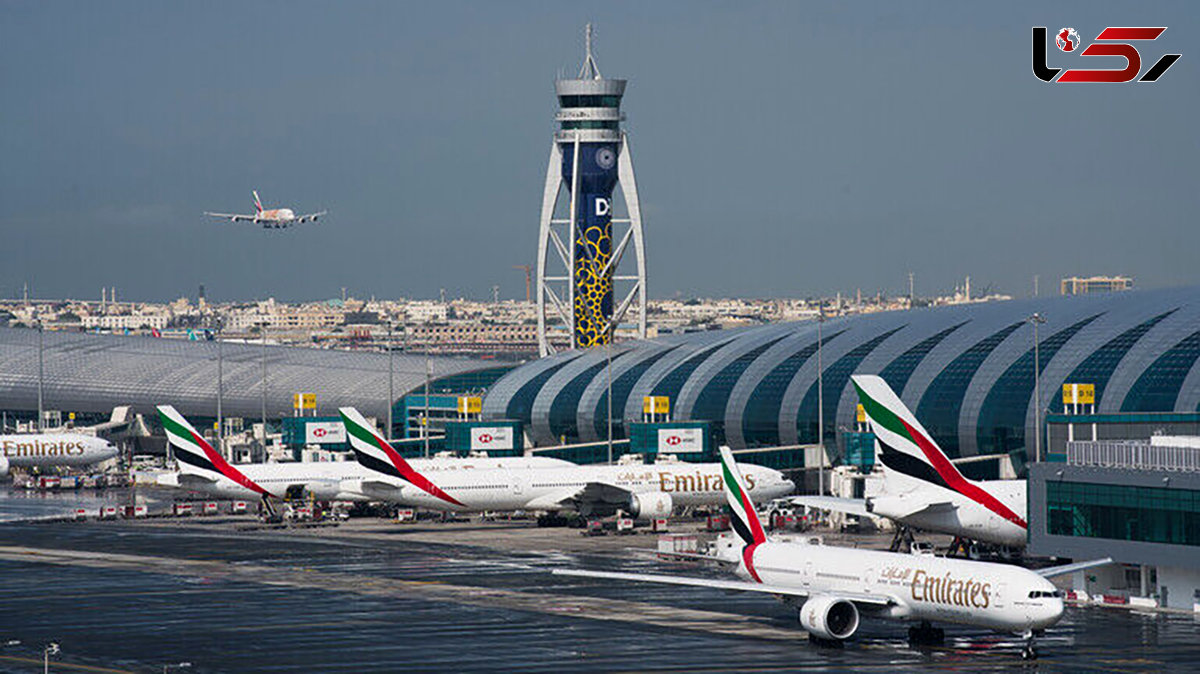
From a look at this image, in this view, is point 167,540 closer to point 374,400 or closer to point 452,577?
point 452,577

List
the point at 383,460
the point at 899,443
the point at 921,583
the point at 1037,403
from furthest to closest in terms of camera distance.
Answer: the point at 383,460 < the point at 1037,403 < the point at 899,443 < the point at 921,583

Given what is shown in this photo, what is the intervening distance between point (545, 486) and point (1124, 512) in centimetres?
4802

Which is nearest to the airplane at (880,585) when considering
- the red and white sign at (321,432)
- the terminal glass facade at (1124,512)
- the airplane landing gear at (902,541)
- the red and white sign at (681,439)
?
the terminal glass facade at (1124,512)

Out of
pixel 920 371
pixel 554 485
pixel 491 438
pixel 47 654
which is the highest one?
pixel 920 371

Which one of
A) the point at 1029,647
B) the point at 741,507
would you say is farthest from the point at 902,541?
the point at 1029,647

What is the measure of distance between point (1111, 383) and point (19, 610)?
216 feet

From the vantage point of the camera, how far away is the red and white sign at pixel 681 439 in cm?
13420

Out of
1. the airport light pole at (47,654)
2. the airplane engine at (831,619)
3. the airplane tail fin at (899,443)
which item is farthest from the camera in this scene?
the airplane tail fin at (899,443)

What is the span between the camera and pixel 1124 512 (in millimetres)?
74188

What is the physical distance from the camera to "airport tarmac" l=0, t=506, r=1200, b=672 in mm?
62875

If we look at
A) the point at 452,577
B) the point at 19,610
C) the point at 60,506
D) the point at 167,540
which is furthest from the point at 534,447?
the point at 19,610

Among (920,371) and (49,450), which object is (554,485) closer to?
(920,371)

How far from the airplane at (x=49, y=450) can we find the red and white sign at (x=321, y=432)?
23386 mm

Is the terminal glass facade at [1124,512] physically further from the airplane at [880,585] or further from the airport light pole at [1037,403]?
the airport light pole at [1037,403]
